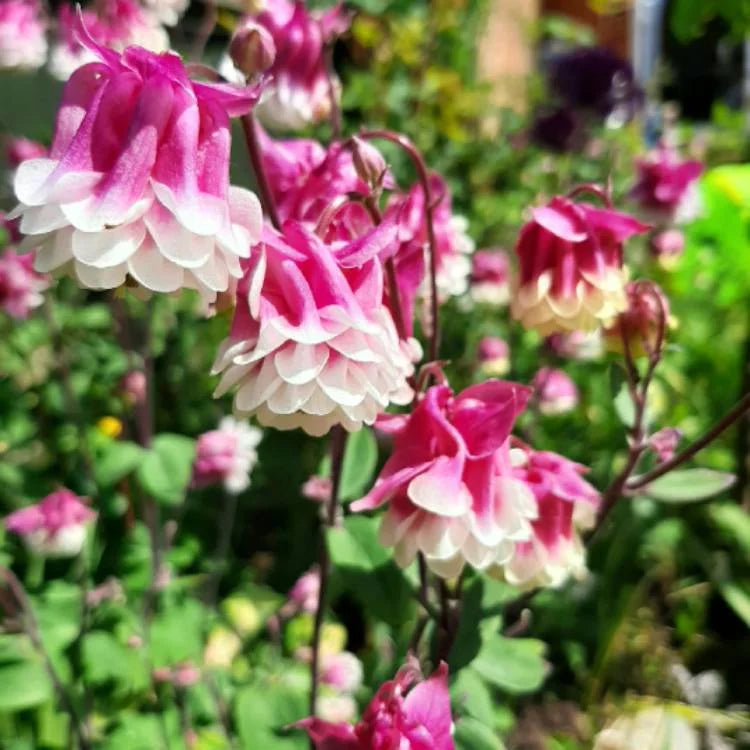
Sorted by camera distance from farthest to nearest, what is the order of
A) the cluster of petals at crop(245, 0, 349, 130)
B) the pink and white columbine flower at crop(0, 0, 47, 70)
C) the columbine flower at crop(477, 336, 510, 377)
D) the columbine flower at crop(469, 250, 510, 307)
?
1. the columbine flower at crop(469, 250, 510, 307)
2. the columbine flower at crop(477, 336, 510, 377)
3. the pink and white columbine flower at crop(0, 0, 47, 70)
4. the cluster of petals at crop(245, 0, 349, 130)

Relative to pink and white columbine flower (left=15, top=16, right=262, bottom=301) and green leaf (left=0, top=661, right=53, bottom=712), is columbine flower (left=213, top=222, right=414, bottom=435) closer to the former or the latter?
pink and white columbine flower (left=15, top=16, right=262, bottom=301)

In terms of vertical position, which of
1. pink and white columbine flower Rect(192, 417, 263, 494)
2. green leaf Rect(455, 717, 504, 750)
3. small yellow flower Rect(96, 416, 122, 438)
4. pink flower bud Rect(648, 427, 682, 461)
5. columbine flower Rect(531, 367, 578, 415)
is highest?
pink flower bud Rect(648, 427, 682, 461)

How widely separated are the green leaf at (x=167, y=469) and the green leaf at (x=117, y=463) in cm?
1

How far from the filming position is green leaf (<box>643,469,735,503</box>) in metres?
0.85

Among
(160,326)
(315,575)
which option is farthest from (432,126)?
(315,575)

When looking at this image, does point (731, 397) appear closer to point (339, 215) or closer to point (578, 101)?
point (578, 101)

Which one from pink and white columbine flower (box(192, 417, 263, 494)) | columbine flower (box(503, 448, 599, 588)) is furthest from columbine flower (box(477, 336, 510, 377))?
columbine flower (box(503, 448, 599, 588))

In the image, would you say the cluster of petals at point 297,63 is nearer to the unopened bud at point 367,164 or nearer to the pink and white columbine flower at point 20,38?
the unopened bud at point 367,164

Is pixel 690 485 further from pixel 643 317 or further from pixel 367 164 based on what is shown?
pixel 367 164

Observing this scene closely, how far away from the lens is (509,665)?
828 millimetres

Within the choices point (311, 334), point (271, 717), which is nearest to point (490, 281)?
point (271, 717)

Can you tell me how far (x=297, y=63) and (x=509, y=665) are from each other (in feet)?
2.14

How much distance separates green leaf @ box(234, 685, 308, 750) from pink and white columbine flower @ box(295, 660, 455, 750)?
1.37 ft

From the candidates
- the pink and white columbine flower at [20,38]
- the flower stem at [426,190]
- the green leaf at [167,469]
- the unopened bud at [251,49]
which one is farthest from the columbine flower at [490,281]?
the unopened bud at [251,49]
